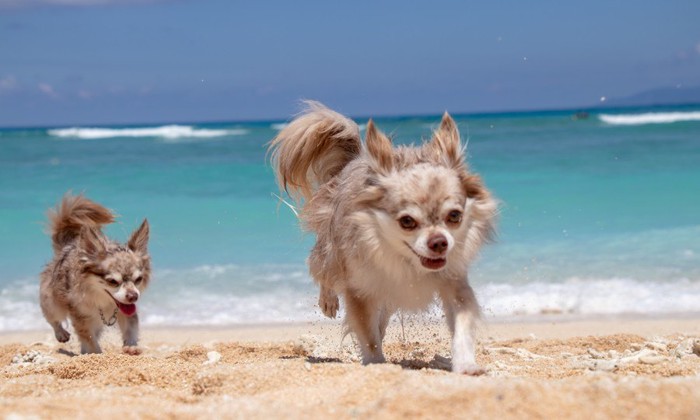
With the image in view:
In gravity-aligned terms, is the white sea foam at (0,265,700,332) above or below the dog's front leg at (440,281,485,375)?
below

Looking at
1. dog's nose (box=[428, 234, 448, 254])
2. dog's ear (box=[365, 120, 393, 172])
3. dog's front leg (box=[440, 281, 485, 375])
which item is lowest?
dog's front leg (box=[440, 281, 485, 375])

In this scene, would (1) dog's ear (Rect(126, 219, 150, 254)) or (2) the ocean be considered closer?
(1) dog's ear (Rect(126, 219, 150, 254))

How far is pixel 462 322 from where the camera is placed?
524 cm

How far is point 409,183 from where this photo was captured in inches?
199

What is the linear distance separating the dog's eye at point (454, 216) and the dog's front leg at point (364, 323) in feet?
2.66

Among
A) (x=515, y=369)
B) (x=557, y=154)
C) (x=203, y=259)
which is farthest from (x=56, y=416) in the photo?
(x=557, y=154)

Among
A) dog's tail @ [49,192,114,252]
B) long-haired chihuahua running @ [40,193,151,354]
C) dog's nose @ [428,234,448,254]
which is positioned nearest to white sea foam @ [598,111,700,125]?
dog's tail @ [49,192,114,252]

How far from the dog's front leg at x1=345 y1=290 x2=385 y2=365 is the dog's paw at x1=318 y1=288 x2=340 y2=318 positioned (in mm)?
826

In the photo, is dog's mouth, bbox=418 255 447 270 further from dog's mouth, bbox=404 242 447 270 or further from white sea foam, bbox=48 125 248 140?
white sea foam, bbox=48 125 248 140

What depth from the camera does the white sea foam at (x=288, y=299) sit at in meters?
9.53

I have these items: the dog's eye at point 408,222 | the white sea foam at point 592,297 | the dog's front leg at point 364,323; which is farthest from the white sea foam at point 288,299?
the dog's eye at point 408,222

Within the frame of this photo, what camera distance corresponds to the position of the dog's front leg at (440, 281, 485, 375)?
5082 mm

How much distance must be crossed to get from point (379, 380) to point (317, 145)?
2.61m

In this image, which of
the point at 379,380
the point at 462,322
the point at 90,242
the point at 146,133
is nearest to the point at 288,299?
the point at 90,242
